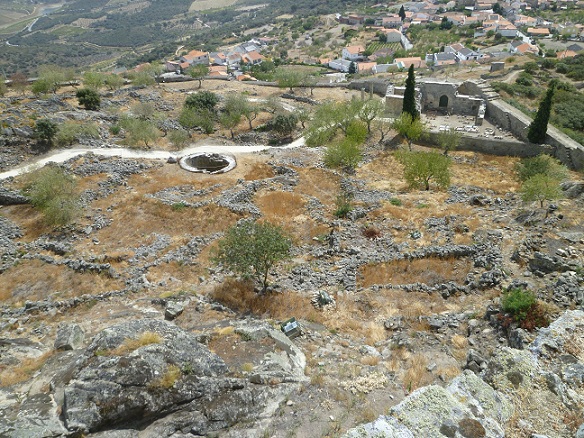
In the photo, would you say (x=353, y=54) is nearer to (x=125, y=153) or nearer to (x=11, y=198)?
(x=125, y=153)

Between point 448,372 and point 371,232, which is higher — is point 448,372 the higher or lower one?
the higher one

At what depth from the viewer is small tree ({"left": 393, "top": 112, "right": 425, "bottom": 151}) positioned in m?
45.5

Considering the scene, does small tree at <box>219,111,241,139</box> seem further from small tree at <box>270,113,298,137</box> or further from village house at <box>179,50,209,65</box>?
village house at <box>179,50,209,65</box>

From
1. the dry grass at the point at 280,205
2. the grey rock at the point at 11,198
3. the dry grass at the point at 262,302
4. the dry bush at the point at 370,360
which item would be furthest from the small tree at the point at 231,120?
the dry bush at the point at 370,360

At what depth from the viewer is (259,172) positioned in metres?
41.2

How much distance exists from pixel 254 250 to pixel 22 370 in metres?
11.5

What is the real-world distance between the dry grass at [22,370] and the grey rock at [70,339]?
1.55ft

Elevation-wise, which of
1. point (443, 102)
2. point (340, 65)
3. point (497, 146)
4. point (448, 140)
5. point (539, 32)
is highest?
point (539, 32)

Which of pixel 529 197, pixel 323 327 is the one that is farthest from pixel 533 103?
pixel 323 327

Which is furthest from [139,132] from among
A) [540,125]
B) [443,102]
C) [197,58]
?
[197,58]

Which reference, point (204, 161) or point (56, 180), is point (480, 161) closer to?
point (204, 161)

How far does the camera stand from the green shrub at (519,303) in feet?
54.5

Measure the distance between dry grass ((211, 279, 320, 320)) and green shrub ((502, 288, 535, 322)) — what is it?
349 inches

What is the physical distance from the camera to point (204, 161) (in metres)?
44.8
